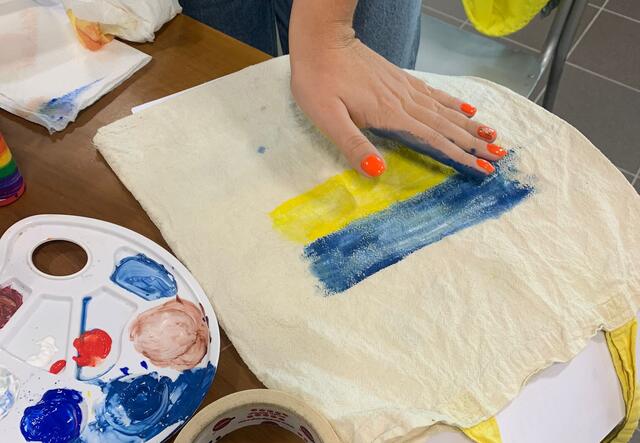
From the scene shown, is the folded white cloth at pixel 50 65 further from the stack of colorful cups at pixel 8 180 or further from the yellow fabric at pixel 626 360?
the yellow fabric at pixel 626 360

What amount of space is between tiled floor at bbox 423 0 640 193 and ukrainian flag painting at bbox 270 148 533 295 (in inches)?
44.5

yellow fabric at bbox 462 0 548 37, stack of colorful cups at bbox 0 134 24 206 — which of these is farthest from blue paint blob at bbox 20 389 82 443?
yellow fabric at bbox 462 0 548 37

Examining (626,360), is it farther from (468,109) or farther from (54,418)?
(54,418)

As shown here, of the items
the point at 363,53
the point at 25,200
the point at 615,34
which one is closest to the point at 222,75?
the point at 363,53

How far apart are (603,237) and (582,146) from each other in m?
0.14

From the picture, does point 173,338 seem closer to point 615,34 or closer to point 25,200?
point 25,200

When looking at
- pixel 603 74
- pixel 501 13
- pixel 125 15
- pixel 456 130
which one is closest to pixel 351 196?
pixel 456 130

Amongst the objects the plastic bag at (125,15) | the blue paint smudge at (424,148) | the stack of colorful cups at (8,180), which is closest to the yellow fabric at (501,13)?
the blue paint smudge at (424,148)

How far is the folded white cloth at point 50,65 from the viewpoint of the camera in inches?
29.6

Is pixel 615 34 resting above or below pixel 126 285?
below

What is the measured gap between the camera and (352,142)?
2.40 ft

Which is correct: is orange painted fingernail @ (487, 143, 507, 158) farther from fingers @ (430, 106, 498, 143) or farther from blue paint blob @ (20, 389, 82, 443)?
blue paint blob @ (20, 389, 82, 443)

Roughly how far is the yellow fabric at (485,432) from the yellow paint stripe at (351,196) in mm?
245

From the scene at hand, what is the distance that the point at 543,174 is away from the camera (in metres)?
0.73
